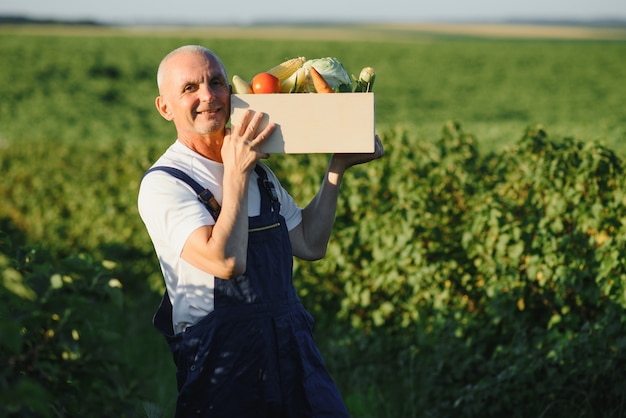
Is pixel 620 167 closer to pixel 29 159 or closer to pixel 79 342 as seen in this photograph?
pixel 79 342

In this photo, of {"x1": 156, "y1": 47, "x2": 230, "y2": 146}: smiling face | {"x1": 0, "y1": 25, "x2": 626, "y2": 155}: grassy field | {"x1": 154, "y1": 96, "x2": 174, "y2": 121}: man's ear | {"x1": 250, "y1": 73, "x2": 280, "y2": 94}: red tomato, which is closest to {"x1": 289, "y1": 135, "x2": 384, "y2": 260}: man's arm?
{"x1": 250, "y1": 73, "x2": 280, "y2": 94}: red tomato

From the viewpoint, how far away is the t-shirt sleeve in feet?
7.64

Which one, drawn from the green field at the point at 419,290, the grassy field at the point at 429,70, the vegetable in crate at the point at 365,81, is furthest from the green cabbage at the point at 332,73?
the grassy field at the point at 429,70

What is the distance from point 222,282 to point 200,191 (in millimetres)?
296

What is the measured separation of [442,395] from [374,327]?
1263 mm

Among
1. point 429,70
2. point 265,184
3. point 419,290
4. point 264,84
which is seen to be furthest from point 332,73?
point 429,70

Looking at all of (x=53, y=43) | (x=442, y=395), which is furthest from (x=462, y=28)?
(x=442, y=395)

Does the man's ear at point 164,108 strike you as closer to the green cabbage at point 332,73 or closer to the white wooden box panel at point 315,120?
Answer: the white wooden box panel at point 315,120

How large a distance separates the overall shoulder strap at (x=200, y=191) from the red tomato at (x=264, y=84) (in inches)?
14.6

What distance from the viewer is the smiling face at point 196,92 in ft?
8.17

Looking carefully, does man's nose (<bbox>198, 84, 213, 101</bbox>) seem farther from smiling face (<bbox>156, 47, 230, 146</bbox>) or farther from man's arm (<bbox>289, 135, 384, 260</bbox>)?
man's arm (<bbox>289, 135, 384, 260</bbox>)

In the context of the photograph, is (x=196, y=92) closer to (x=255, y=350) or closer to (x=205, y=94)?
(x=205, y=94)

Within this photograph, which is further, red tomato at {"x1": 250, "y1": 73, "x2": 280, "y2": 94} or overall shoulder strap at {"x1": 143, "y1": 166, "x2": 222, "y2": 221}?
red tomato at {"x1": 250, "y1": 73, "x2": 280, "y2": 94}

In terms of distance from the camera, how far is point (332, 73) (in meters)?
2.62
